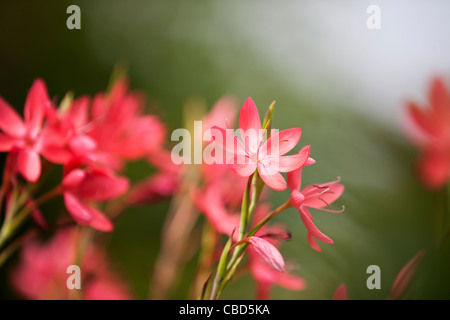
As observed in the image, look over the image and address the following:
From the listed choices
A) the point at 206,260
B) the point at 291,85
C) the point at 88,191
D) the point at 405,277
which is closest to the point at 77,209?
the point at 88,191

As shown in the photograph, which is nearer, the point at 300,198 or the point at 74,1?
the point at 300,198

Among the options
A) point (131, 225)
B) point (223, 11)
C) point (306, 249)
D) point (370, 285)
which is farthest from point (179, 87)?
point (370, 285)

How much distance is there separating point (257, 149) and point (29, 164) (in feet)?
0.62

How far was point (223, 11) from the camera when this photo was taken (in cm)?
107

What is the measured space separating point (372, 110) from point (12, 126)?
580 millimetres

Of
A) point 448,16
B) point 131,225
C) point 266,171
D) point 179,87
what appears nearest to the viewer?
point 266,171

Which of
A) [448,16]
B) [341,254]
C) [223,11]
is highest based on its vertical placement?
[223,11]

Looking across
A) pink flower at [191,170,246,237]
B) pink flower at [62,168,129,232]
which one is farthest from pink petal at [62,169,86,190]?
pink flower at [191,170,246,237]

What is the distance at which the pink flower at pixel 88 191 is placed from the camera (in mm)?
346

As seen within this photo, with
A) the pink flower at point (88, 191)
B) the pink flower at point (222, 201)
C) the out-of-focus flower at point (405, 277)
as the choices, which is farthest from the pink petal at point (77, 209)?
the out-of-focus flower at point (405, 277)

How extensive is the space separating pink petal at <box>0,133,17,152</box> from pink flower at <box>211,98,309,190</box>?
178mm

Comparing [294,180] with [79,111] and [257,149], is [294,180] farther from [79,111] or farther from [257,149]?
[79,111]

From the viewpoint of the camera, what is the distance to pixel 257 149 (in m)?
0.30
